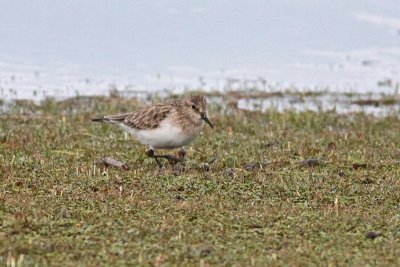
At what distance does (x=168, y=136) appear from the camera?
40.7ft

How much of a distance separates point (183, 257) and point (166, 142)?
4.27 meters

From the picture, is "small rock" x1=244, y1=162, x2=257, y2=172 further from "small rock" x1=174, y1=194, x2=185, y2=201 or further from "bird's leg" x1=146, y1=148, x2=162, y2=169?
"small rock" x1=174, y1=194, x2=185, y2=201

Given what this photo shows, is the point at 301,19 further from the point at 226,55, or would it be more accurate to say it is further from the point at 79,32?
the point at 79,32

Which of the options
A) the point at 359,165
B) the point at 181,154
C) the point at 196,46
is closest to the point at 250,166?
the point at 181,154

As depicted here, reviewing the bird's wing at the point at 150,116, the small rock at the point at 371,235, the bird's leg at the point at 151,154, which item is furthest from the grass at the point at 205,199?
the bird's wing at the point at 150,116

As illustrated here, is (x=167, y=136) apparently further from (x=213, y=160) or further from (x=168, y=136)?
(x=213, y=160)

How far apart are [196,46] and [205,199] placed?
16420 millimetres

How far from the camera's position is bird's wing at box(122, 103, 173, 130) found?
496 inches

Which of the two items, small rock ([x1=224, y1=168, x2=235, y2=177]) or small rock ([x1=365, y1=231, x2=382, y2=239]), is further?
small rock ([x1=224, y1=168, x2=235, y2=177])

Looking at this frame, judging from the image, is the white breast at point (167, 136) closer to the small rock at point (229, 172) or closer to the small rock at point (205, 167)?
the small rock at point (205, 167)

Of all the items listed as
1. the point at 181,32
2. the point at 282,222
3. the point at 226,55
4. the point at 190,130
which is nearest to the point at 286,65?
the point at 226,55

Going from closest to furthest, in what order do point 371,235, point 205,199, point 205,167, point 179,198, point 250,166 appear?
point 371,235 < point 205,199 < point 179,198 < point 205,167 < point 250,166

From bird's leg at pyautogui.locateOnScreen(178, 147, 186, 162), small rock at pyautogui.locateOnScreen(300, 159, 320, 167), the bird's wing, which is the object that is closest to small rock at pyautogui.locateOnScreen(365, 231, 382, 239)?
small rock at pyautogui.locateOnScreen(300, 159, 320, 167)

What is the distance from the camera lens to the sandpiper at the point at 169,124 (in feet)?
40.7
